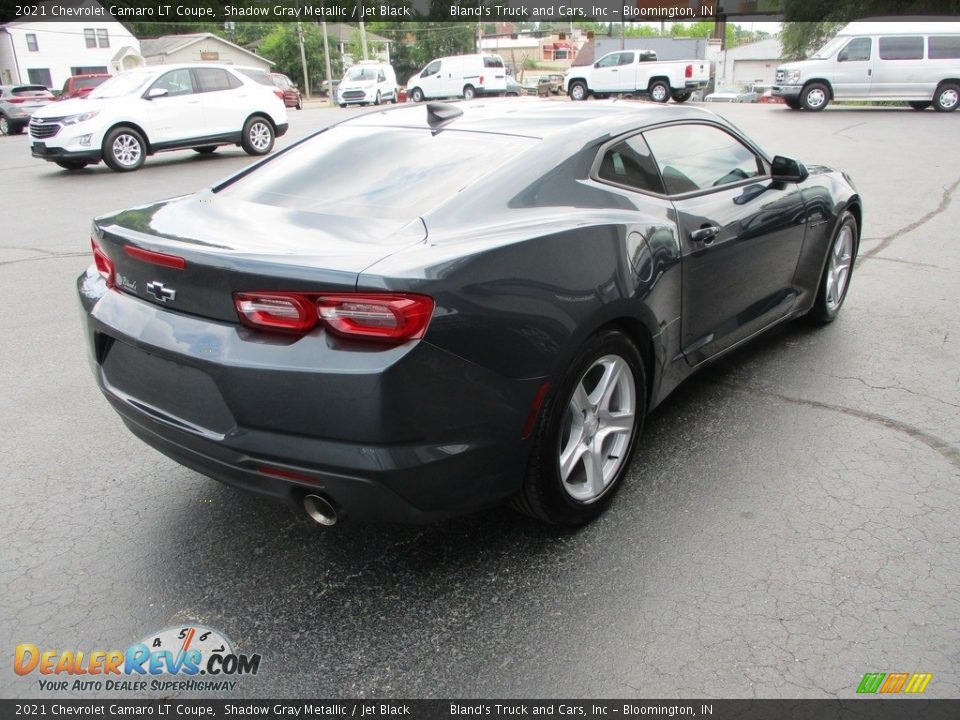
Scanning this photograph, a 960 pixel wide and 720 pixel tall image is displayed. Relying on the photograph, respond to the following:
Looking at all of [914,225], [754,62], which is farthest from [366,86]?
[754,62]

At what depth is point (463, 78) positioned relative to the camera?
3378cm

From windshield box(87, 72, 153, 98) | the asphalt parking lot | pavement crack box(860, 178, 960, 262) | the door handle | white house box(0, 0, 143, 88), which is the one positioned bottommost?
the asphalt parking lot

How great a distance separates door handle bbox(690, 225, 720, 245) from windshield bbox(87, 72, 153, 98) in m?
12.4

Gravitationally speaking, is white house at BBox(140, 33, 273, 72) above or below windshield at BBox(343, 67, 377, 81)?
above

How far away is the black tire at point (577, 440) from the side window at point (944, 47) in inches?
870

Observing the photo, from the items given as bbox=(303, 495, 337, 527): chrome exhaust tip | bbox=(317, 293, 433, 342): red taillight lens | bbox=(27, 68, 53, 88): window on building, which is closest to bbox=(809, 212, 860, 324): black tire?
bbox=(317, 293, 433, 342): red taillight lens

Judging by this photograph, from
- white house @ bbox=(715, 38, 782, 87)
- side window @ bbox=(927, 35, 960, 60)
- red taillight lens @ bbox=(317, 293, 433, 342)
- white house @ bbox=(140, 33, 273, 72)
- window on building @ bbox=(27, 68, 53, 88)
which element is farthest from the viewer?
white house @ bbox=(715, 38, 782, 87)

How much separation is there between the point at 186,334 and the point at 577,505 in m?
1.46

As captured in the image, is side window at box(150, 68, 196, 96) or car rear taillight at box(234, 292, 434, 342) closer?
car rear taillight at box(234, 292, 434, 342)

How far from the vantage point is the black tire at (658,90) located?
28.7 m

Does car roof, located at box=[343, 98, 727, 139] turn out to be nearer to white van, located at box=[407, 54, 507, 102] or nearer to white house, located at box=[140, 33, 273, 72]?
white van, located at box=[407, 54, 507, 102]

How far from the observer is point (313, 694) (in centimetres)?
225

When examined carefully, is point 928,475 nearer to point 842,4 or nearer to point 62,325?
point 62,325

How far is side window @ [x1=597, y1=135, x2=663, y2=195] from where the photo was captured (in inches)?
127
